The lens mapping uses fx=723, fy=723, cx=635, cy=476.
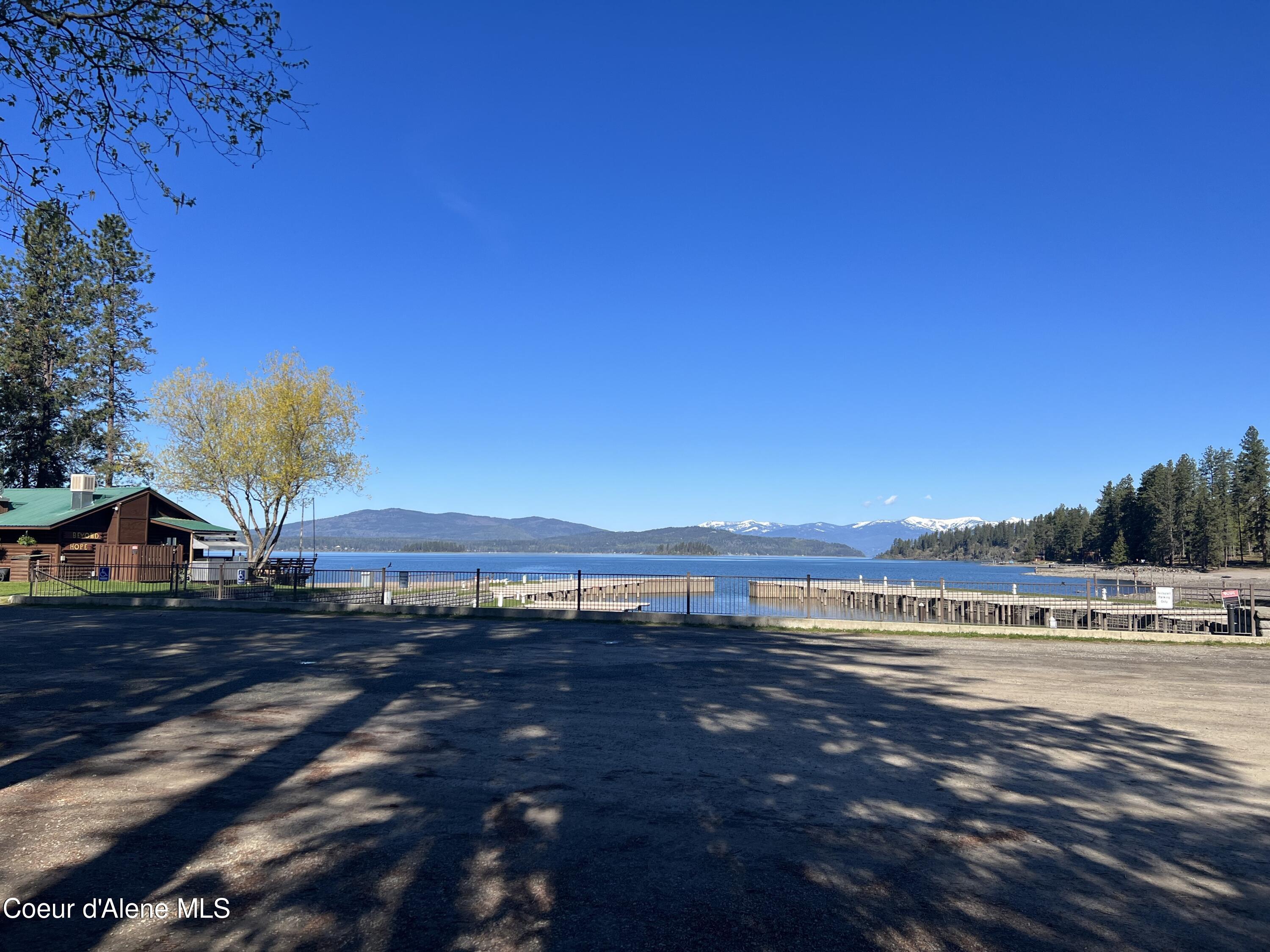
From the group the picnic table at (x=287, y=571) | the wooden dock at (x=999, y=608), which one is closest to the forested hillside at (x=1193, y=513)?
the wooden dock at (x=999, y=608)

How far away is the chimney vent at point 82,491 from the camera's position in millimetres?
38562

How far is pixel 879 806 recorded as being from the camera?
6125 millimetres

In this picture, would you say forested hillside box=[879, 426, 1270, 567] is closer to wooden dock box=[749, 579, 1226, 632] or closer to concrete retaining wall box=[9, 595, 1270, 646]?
wooden dock box=[749, 579, 1226, 632]

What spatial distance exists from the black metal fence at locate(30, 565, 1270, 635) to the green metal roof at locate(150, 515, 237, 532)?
11.1ft

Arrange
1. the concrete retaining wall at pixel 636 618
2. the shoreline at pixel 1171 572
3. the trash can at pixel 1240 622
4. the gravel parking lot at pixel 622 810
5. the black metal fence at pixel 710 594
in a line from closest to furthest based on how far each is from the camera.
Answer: the gravel parking lot at pixel 622 810, the concrete retaining wall at pixel 636 618, the trash can at pixel 1240 622, the black metal fence at pixel 710 594, the shoreline at pixel 1171 572

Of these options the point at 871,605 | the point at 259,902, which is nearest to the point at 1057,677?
the point at 259,902

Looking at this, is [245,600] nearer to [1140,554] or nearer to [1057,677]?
[1057,677]

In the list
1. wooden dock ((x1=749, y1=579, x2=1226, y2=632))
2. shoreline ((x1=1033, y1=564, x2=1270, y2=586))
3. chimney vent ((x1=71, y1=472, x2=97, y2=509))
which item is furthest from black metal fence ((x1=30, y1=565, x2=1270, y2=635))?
shoreline ((x1=1033, y1=564, x2=1270, y2=586))

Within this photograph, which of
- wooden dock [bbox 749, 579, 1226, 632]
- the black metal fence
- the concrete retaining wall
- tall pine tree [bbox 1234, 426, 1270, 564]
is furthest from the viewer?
tall pine tree [bbox 1234, 426, 1270, 564]

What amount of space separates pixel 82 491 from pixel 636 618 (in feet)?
113

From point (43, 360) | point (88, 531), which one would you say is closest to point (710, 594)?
point (88, 531)

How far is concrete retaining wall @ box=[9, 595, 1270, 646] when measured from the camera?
20062 millimetres

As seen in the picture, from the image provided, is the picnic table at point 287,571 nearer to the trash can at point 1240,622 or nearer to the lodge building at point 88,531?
the lodge building at point 88,531

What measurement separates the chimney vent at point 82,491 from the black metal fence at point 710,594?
4621mm
